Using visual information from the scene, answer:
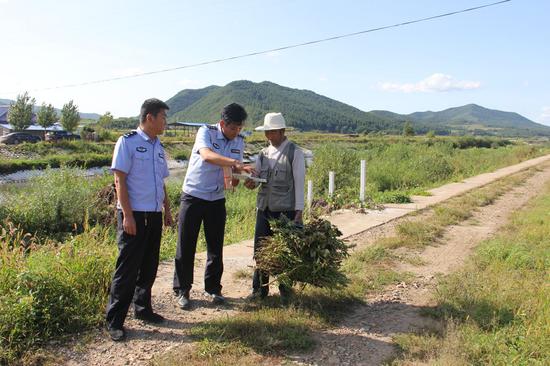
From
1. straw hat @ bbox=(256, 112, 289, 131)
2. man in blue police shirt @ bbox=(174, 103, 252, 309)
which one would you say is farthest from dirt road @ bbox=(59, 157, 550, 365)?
straw hat @ bbox=(256, 112, 289, 131)

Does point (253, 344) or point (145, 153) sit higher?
point (145, 153)

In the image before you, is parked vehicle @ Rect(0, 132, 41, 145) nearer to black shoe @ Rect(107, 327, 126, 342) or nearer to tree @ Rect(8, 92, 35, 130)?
tree @ Rect(8, 92, 35, 130)

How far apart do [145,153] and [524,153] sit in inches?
1748

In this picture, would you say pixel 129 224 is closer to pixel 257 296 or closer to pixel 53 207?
pixel 257 296

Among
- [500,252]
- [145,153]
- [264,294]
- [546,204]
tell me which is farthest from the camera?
[546,204]

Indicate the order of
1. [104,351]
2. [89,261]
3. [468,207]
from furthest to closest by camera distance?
[468,207]
[89,261]
[104,351]

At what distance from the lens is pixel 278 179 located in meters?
4.28

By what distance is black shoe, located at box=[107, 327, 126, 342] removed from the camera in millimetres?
3564

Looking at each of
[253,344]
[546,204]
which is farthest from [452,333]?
[546,204]

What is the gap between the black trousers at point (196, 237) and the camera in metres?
4.26

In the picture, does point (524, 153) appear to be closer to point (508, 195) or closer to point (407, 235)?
point (508, 195)

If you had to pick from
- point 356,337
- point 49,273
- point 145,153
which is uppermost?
point 145,153

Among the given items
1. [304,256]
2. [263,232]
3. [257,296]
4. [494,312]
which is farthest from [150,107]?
[494,312]

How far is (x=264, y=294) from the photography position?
14.9ft
